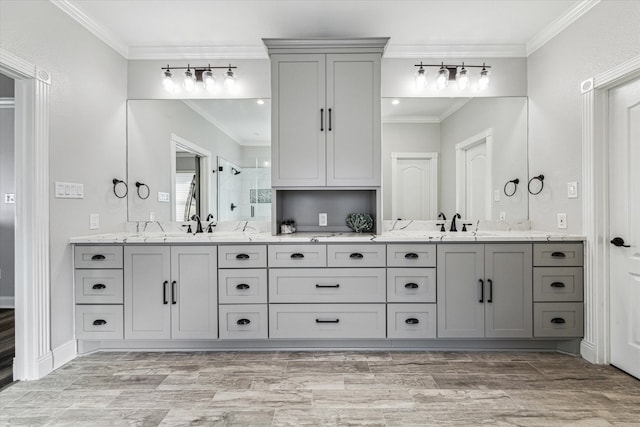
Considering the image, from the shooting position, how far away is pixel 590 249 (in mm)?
2455

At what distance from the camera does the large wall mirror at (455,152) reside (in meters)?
3.16

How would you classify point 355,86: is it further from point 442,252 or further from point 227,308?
point 227,308

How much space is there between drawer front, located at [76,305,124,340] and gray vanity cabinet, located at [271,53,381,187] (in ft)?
5.18

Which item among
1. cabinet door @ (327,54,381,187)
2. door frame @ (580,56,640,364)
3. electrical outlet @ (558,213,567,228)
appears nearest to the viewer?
door frame @ (580,56,640,364)

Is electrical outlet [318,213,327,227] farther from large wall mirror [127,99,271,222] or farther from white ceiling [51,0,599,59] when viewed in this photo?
white ceiling [51,0,599,59]

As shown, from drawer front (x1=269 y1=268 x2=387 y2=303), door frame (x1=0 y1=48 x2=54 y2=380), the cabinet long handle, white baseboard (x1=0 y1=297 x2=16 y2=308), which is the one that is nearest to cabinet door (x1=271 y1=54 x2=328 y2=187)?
drawer front (x1=269 y1=268 x2=387 y2=303)

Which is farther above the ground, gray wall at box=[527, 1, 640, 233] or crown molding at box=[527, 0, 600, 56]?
crown molding at box=[527, 0, 600, 56]

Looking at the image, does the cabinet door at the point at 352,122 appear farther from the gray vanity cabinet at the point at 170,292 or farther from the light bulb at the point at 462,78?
the gray vanity cabinet at the point at 170,292

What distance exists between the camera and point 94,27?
8.95ft

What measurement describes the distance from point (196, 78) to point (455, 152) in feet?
7.93

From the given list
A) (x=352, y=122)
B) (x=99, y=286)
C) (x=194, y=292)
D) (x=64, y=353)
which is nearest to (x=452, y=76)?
(x=352, y=122)

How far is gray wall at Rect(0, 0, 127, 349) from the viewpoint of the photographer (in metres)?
2.22

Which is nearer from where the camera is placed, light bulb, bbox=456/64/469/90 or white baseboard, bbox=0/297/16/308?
light bulb, bbox=456/64/469/90

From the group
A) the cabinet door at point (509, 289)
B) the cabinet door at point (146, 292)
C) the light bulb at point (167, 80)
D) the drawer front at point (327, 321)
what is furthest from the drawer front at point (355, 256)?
the light bulb at point (167, 80)
